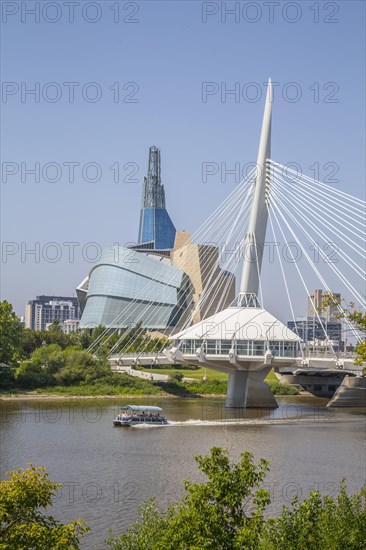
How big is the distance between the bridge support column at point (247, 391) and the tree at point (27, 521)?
4199cm

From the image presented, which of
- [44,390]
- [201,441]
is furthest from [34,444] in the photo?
[44,390]

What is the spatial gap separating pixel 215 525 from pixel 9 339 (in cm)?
5040

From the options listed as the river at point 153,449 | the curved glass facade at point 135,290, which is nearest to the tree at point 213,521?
the river at point 153,449

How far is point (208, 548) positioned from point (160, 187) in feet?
474

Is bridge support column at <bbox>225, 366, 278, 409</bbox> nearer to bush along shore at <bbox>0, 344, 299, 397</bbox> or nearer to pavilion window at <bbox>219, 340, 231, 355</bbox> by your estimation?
pavilion window at <bbox>219, 340, 231, 355</bbox>

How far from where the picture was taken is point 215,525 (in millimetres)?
13945

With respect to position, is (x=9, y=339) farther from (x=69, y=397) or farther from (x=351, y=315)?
(x=351, y=315)

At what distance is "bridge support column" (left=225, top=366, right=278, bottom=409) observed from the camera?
5600cm

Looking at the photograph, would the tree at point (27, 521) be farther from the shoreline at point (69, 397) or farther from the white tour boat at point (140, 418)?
the shoreline at point (69, 397)

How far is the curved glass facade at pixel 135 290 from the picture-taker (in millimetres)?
102000

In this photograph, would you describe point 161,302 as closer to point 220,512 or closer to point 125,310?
point 125,310

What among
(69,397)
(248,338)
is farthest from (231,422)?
(69,397)

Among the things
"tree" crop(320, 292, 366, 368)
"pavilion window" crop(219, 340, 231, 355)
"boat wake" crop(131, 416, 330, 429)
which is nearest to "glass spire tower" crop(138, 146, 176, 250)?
"pavilion window" crop(219, 340, 231, 355)

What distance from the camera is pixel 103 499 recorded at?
2547 centimetres
